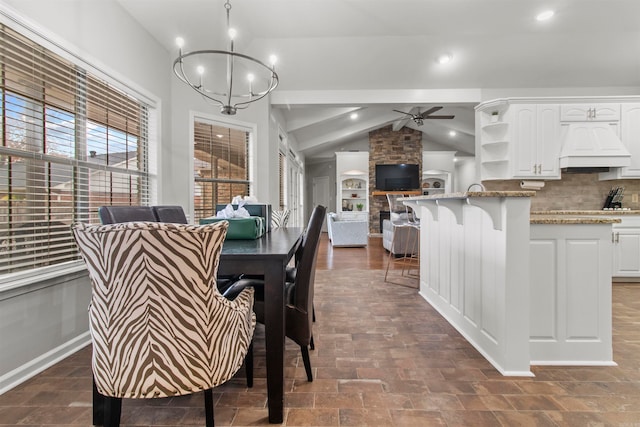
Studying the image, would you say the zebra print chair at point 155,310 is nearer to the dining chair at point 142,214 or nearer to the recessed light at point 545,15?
the dining chair at point 142,214

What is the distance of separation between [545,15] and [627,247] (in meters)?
3.03

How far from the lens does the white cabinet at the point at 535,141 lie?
4.08m

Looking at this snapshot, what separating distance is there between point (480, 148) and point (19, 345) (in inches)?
208

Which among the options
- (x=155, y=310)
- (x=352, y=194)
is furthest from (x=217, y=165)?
(x=352, y=194)

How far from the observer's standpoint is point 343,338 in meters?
2.18

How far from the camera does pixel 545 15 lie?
10.5 feet

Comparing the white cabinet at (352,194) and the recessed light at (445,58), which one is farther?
the white cabinet at (352,194)

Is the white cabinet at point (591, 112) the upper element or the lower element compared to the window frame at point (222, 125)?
upper

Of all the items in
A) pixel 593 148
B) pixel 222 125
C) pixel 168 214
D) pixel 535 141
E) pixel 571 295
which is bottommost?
pixel 571 295

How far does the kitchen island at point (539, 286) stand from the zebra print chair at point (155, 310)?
156 cm

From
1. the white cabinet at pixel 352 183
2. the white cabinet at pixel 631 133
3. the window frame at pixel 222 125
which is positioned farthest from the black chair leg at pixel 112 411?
the white cabinet at pixel 352 183

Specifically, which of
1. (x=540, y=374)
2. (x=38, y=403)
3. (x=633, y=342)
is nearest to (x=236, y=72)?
(x=38, y=403)

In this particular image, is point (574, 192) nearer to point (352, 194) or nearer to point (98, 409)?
point (98, 409)

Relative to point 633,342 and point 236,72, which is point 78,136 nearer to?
point 236,72
